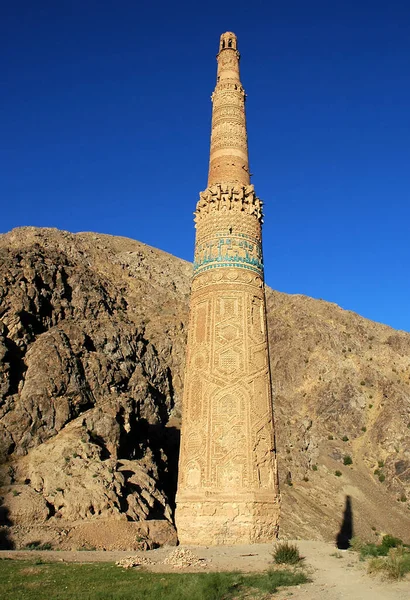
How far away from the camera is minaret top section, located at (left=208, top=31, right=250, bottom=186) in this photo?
15.7 meters

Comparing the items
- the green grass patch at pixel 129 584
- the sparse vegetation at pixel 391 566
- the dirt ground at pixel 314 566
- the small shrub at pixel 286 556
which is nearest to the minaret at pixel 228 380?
the dirt ground at pixel 314 566

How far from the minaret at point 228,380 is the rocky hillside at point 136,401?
7593 mm

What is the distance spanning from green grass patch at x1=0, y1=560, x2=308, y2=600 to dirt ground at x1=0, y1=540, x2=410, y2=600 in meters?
0.38

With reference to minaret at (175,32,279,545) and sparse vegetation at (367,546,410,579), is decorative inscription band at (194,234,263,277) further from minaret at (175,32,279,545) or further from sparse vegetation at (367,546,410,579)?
sparse vegetation at (367,546,410,579)

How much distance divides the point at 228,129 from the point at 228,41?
501 centimetres

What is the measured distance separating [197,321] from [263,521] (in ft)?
17.2

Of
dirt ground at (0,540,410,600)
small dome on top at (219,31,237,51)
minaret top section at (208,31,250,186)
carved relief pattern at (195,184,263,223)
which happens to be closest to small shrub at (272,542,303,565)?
dirt ground at (0,540,410,600)

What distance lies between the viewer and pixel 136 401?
106 ft

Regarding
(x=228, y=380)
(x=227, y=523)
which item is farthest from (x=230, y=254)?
(x=227, y=523)

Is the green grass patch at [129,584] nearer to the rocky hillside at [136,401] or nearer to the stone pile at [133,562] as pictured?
the stone pile at [133,562]

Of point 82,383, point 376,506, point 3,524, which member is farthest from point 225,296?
point 376,506

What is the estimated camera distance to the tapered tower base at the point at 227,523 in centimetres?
1080

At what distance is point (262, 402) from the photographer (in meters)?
12.4

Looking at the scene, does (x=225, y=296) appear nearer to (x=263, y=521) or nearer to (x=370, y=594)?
(x=263, y=521)
